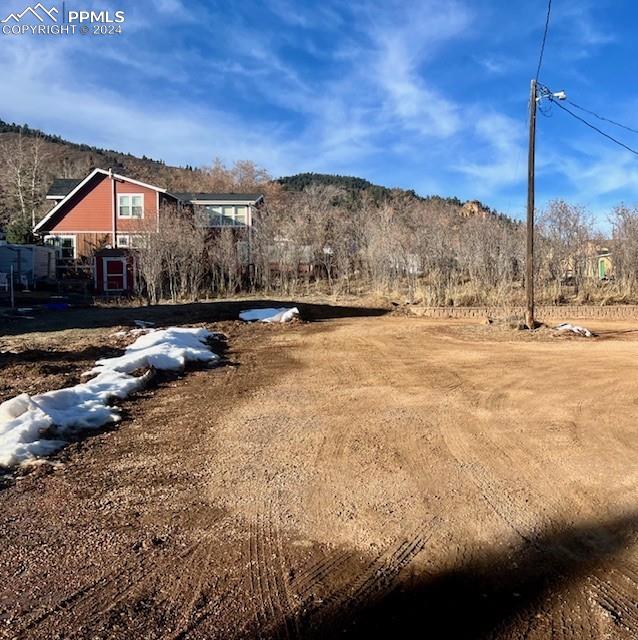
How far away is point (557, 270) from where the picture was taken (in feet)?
74.7

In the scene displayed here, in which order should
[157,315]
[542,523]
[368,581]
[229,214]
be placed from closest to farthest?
[368,581] < [542,523] < [157,315] < [229,214]

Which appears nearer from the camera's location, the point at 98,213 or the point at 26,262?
the point at 26,262

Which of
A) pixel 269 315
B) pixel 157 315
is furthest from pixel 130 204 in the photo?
pixel 269 315

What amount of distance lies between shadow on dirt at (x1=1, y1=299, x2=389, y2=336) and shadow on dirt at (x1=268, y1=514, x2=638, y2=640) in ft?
38.0

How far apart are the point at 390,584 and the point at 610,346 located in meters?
11.4

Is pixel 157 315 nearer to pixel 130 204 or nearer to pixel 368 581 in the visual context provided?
pixel 368 581

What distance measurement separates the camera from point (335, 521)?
3693 millimetres

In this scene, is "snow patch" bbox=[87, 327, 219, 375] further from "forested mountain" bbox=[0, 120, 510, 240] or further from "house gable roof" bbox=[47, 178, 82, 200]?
"house gable roof" bbox=[47, 178, 82, 200]

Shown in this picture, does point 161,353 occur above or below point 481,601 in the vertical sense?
above

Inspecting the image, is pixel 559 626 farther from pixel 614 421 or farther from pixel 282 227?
pixel 282 227

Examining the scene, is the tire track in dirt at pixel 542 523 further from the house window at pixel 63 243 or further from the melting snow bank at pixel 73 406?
the house window at pixel 63 243

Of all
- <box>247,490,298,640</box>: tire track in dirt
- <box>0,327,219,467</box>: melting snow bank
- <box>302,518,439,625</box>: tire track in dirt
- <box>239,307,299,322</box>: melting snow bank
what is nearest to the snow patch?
<box>0,327,219,467</box>: melting snow bank

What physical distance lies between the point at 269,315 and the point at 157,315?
11.3 feet

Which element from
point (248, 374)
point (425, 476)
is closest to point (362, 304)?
point (248, 374)
